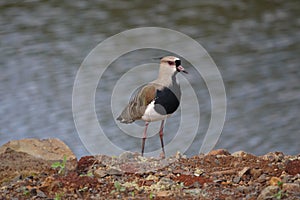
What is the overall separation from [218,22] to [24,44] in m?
2.73

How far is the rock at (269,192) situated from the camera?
4.96 m

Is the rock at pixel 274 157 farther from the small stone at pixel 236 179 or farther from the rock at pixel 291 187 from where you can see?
the rock at pixel 291 187

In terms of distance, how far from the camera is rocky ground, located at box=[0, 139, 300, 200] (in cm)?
523

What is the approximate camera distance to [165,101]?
6.59 meters

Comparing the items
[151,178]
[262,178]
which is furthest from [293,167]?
[151,178]

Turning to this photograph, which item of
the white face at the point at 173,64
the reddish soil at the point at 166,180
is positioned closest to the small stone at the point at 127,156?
the reddish soil at the point at 166,180

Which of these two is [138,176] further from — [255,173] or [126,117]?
[126,117]

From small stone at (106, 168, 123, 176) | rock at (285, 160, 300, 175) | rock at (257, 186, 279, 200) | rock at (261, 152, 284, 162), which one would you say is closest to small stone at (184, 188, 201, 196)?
rock at (257, 186, 279, 200)

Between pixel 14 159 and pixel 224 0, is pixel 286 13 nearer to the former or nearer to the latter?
pixel 224 0

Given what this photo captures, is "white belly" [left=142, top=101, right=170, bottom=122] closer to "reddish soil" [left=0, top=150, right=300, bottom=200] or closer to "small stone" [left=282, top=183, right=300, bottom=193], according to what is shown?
"reddish soil" [left=0, top=150, right=300, bottom=200]

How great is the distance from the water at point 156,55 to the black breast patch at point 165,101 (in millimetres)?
989

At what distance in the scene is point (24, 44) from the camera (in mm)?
10312

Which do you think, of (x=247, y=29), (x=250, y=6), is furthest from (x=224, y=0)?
(x=247, y=29)

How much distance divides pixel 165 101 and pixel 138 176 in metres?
1.17
